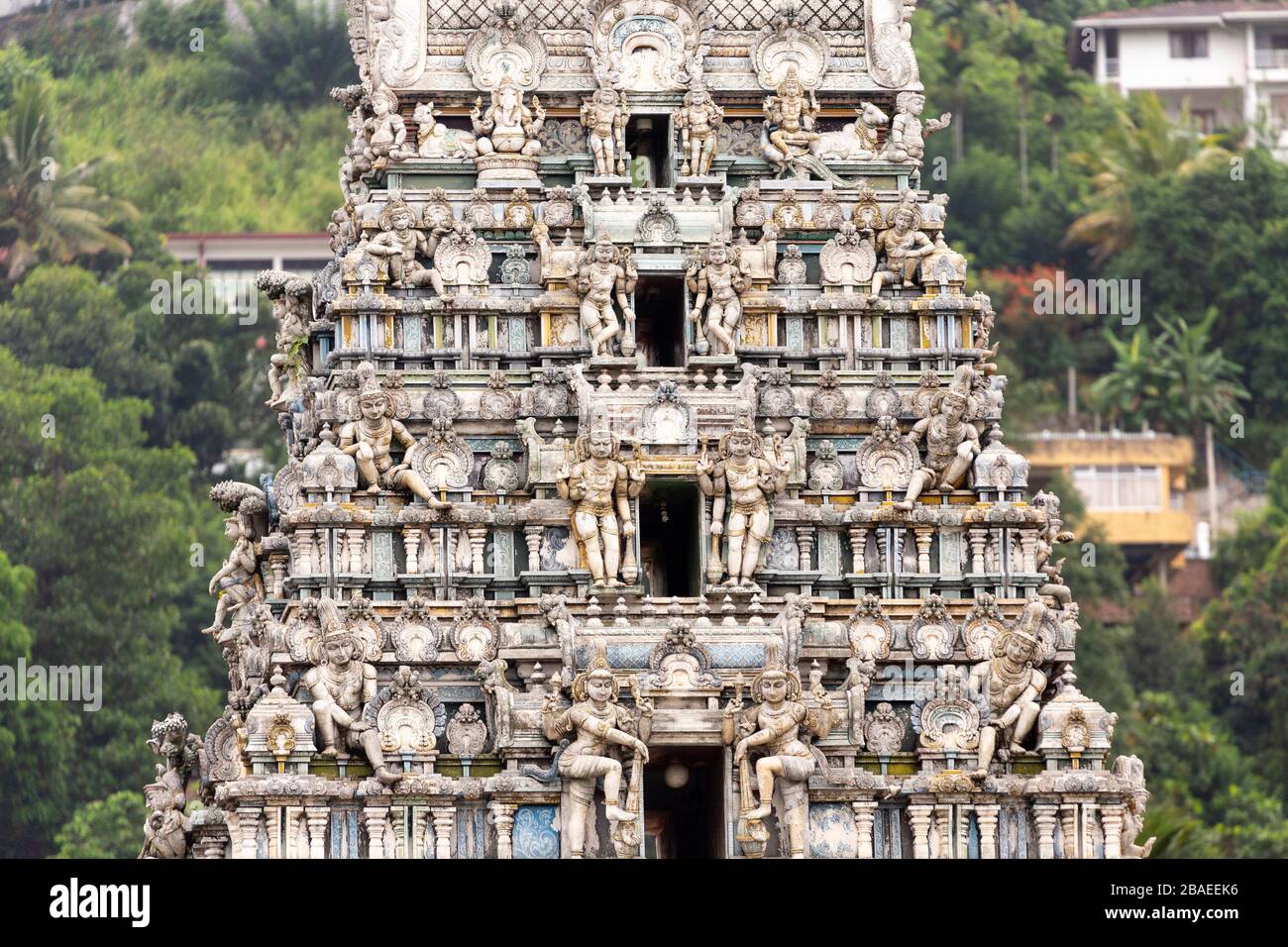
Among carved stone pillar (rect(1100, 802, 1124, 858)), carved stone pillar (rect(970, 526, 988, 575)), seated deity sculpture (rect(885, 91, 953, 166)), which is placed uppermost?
seated deity sculpture (rect(885, 91, 953, 166))

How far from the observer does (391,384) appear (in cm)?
6419

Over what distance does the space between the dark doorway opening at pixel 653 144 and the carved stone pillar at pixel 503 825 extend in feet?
35.5

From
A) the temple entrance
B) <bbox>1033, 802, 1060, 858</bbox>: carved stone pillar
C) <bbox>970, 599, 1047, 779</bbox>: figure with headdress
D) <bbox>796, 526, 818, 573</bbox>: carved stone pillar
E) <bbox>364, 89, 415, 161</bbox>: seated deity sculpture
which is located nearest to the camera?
<bbox>1033, 802, 1060, 858</bbox>: carved stone pillar

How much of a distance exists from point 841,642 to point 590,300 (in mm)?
5848

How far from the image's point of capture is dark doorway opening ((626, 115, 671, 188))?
2660 inches

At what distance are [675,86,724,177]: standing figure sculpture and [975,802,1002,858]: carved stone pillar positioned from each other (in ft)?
34.4

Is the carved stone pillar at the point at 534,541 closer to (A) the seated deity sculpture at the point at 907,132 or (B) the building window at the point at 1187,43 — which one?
(A) the seated deity sculpture at the point at 907,132

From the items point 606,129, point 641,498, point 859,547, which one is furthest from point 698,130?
point 859,547

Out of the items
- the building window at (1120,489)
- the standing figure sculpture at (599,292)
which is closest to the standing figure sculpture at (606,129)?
the standing figure sculpture at (599,292)

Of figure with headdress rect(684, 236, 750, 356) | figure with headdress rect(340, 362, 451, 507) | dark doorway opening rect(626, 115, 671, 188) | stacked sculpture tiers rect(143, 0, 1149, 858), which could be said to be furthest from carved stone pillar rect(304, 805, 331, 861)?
dark doorway opening rect(626, 115, 671, 188)

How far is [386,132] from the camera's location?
66562 millimetres

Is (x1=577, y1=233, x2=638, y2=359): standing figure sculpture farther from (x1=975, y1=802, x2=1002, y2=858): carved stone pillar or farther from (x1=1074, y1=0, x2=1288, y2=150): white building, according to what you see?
(x1=1074, y1=0, x2=1288, y2=150): white building
